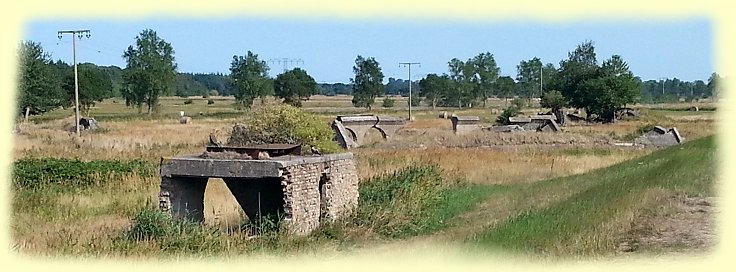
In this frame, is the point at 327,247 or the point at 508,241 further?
the point at 327,247

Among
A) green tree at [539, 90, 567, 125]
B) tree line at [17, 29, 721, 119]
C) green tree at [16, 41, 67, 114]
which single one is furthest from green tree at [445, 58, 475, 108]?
green tree at [16, 41, 67, 114]

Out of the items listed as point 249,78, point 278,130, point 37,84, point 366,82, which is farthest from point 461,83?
point 278,130

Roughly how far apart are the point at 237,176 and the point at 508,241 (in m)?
3.72

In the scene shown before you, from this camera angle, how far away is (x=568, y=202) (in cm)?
1489

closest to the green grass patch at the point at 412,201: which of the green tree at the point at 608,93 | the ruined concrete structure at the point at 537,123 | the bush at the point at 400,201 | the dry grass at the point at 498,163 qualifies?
the bush at the point at 400,201

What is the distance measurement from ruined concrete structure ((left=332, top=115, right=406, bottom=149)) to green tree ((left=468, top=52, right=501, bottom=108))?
5785 cm

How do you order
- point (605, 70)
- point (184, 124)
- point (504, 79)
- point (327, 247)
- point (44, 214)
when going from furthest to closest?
1. point (504, 79)
2. point (605, 70)
3. point (184, 124)
4. point (44, 214)
5. point (327, 247)

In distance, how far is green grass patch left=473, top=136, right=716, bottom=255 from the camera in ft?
33.3

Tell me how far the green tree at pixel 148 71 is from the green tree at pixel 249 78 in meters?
6.57

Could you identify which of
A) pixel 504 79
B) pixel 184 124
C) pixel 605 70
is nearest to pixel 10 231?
pixel 184 124

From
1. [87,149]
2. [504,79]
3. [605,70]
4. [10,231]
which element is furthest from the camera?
[504,79]

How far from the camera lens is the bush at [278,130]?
632 inches

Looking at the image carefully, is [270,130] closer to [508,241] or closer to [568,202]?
[568,202]

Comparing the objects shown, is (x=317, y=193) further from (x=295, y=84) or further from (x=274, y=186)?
(x=295, y=84)
